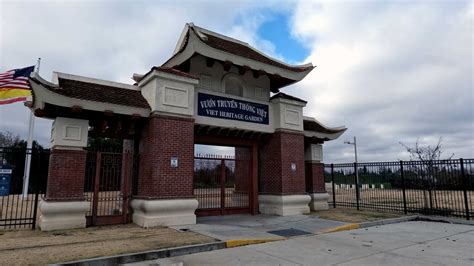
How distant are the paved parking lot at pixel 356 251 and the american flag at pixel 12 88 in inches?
540

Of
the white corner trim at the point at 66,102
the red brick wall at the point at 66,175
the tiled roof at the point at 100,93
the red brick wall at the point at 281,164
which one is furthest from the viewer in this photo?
the red brick wall at the point at 281,164

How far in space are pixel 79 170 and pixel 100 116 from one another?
1.94 meters

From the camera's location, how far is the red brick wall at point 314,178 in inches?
639

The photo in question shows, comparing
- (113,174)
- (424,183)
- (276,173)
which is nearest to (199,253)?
(113,174)

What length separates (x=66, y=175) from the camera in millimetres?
10008

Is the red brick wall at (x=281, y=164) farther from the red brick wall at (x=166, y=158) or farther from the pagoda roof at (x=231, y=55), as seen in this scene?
the red brick wall at (x=166, y=158)

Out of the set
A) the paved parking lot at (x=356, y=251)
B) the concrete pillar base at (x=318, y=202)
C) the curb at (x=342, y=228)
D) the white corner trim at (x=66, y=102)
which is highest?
the white corner trim at (x=66, y=102)

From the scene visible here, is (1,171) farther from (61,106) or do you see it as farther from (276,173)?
(276,173)

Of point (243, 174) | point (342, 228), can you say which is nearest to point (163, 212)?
point (243, 174)

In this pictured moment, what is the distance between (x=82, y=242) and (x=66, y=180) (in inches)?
117

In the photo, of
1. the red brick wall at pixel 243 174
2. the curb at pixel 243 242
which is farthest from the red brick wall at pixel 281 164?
the curb at pixel 243 242

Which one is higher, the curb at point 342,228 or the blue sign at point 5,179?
the blue sign at point 5,179

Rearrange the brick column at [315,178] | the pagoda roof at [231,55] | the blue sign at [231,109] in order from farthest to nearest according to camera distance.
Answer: the brick column at [315,178]
the blue sign at [231,109]
the pagoda roof at [231,55]

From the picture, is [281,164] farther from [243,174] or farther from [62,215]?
[62,215]
